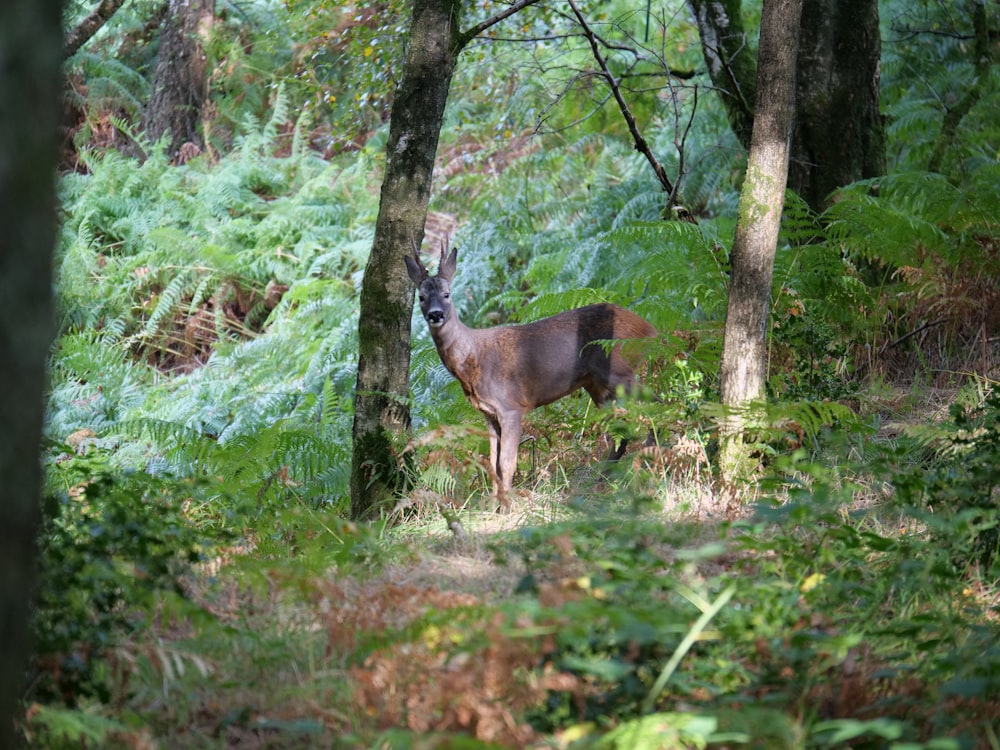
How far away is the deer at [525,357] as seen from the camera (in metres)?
6.72

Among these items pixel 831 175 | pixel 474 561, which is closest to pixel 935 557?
pixel 474 561

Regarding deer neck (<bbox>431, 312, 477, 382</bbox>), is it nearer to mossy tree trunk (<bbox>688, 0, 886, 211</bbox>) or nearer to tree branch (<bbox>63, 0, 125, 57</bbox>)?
tree branch (<bbox>63, 0, 125, 57</bbox>)

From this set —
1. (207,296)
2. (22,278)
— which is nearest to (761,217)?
(22,278)

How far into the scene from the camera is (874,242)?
23.2 feet

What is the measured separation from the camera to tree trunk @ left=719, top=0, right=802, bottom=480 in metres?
5.63

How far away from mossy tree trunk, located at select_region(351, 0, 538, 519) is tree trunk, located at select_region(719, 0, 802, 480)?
4.90ft

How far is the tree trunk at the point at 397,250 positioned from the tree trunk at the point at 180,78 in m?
11.3

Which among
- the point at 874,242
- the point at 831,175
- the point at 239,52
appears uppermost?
the point at 239,52

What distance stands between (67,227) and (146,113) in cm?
320

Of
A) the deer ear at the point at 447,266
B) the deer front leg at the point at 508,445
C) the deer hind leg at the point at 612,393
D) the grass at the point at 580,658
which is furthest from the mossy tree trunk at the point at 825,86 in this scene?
the grass at the point at 580,658

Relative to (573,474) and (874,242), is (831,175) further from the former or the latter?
(573,474)

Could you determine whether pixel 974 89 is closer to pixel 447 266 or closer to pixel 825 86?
pixel 825 86

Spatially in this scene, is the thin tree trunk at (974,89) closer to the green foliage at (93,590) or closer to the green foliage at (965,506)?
the green foliage at (965,506)

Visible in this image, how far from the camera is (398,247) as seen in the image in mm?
5879
